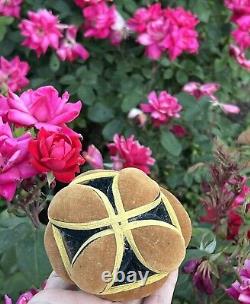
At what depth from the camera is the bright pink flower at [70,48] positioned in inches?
100.0

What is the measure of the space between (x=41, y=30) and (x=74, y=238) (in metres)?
1.51

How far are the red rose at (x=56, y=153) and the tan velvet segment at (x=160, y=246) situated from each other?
0.25 m

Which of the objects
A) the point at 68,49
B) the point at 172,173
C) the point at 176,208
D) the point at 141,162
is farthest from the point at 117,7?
→ the point at 176,208

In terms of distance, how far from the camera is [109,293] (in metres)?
1.08

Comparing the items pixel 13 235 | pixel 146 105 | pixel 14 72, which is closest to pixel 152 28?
pixel 146 105

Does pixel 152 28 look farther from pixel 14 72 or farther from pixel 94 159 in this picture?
pixel 94 159

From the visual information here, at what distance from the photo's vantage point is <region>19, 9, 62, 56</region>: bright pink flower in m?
2.41

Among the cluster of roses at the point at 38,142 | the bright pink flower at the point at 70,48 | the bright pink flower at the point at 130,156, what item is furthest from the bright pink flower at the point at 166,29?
the cluster of roses at the point at 38,142

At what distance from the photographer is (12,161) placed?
1.23 metres

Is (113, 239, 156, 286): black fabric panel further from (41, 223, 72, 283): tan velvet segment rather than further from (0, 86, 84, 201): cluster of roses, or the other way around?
(0, 86, 84, 201): cluster of roses

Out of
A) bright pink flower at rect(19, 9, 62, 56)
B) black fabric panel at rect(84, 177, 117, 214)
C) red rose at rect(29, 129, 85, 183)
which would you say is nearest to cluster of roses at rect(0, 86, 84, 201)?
red rose at rect(29, 129, 85, 183)

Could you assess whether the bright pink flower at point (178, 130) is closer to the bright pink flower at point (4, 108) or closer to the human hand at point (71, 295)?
the bright pink flower at point (4, 108)

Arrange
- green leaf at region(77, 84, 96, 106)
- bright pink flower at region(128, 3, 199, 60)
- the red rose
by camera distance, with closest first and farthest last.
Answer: the red rose → bright pink flower at region(128, 3, 199, 60) → green leaf at region(77, 84, 96, 106)

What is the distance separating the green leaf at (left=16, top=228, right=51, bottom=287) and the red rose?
0.88 ft
